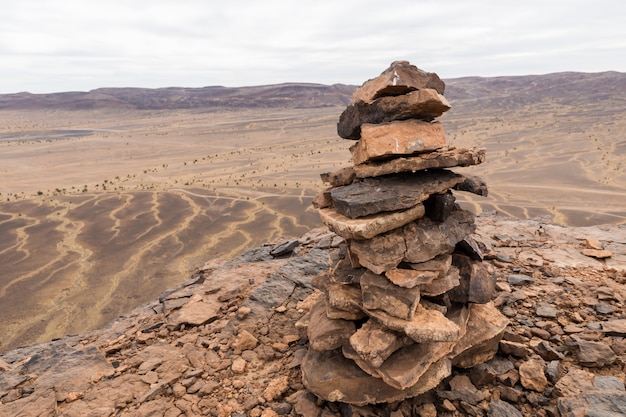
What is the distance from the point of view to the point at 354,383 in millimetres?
4793

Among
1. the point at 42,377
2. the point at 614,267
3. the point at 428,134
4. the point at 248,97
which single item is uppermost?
the point at 248,97

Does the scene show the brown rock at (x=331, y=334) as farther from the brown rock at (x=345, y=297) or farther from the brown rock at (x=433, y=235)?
the brown rock at (x=433, y=235)

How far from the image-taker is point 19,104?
461ft

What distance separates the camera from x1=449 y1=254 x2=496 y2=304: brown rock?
543cm

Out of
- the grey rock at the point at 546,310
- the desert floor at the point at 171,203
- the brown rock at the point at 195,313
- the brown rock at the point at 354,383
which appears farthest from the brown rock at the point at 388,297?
the desert floor at the point at 171,203

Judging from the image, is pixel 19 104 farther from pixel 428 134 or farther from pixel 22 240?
pixel 428 134

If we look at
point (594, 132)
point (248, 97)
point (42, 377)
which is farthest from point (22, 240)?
point (248, 97)

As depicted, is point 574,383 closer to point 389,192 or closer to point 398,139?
point 389,192

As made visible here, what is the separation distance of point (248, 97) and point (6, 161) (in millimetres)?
94948

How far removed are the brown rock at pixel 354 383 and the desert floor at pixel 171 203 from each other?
7.65m

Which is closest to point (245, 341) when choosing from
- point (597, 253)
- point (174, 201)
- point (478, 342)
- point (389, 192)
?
point (389, 192)

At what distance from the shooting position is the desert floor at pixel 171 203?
43.8 ft

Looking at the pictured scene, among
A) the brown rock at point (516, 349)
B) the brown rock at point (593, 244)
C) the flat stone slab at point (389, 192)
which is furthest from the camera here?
the brown rock at point (593, 244)

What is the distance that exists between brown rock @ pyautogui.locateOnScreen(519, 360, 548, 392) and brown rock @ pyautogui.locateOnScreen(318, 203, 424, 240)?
7.79 ft
